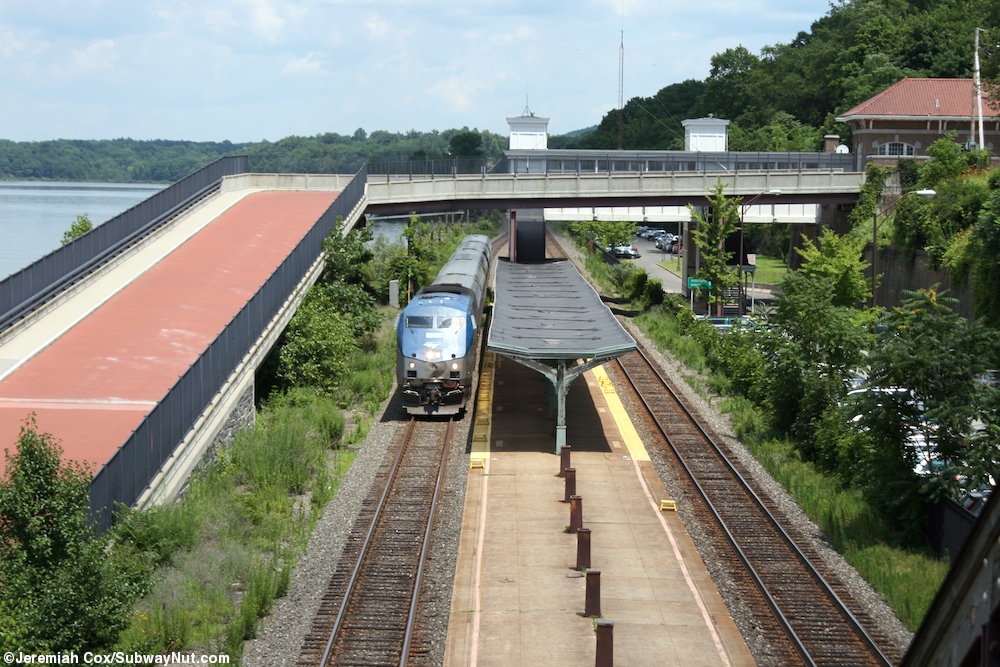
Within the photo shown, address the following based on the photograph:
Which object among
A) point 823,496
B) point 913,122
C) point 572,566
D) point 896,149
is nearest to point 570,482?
point 572,566

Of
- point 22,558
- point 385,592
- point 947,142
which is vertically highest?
point 947,142

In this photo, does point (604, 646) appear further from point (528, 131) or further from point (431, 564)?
point (528, 131)

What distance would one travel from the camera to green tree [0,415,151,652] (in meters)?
12.3

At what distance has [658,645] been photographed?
14508mm

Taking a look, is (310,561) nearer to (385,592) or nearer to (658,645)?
(385,592)

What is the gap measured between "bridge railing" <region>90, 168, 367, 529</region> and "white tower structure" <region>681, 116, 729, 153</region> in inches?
1987

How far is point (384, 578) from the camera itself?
17281 mm

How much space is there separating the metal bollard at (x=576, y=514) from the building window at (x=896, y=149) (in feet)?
159

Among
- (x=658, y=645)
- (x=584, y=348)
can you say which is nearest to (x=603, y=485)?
(x=584, y=348)

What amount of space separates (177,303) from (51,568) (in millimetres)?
15507

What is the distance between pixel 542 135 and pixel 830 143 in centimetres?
2010

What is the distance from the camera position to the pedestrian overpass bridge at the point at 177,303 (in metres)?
18.7

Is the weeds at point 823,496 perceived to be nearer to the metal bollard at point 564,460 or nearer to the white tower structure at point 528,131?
the metal bollard at point 564,460

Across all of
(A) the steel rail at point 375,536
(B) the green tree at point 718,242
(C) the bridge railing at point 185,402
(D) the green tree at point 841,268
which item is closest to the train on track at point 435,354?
(A) the steel rail at point 375,536
